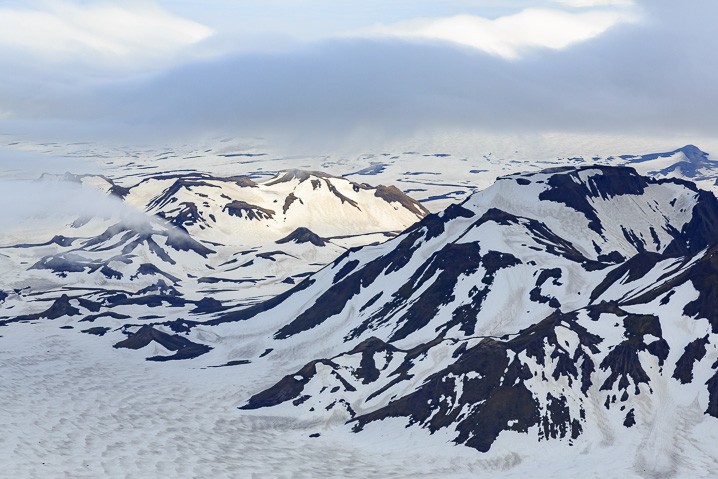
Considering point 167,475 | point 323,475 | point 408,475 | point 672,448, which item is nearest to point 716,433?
point 672,448

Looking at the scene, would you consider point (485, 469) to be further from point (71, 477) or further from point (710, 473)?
point (71, 477)

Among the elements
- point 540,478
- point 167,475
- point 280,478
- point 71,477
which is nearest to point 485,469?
point 540,478

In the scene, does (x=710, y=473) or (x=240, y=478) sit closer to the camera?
(x=710, y=473)

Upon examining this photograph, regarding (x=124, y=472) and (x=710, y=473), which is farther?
(x=124, y=472)

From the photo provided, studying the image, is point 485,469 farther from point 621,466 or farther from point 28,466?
point 28,466

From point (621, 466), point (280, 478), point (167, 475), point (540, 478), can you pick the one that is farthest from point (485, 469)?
point (167, 475)

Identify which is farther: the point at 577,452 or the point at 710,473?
the point at 577,452

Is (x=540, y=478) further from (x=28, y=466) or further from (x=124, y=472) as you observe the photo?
(x=28, y=466)
